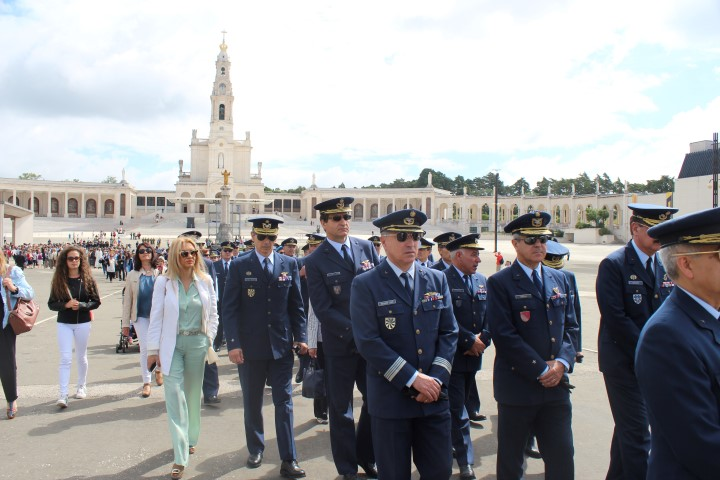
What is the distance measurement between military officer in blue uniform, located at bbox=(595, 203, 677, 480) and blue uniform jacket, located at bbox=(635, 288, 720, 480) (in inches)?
81.4

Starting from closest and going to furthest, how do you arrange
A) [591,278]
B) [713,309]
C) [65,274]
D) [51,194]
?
[713,309], [65,274], [591,278], [51,194]

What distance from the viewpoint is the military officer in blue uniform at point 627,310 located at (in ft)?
13.5

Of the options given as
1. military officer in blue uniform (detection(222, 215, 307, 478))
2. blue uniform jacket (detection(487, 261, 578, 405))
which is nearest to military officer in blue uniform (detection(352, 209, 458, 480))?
blue uniform jacket (detection(487, 261, 578, 405))

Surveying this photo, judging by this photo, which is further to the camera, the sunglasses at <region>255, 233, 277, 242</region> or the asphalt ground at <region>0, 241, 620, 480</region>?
the sunglasses at <region>255, 233, 277, 242</region>

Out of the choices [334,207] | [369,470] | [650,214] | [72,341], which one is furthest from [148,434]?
[650,214]

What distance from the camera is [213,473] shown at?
4.77 metres

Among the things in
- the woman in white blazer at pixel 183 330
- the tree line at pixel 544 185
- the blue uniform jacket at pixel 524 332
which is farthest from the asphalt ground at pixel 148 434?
the tree line at pixel 544 185

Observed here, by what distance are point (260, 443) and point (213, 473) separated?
46 centimetres

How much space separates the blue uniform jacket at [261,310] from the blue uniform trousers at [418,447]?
191 centimetres

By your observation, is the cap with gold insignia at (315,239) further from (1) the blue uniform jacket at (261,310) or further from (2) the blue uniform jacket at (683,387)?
(2) the blue uniform jacket at (683,387)

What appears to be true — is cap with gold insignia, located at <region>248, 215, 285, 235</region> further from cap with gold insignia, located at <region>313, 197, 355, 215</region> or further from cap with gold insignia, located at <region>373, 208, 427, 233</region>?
cap with gold insignia, located at <region>373, 208, 427, 233</region>

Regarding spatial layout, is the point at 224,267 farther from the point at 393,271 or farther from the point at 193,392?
the point at 393,271

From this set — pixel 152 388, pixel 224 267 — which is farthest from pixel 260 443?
pixel 224 267

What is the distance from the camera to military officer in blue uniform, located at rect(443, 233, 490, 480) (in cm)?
484
